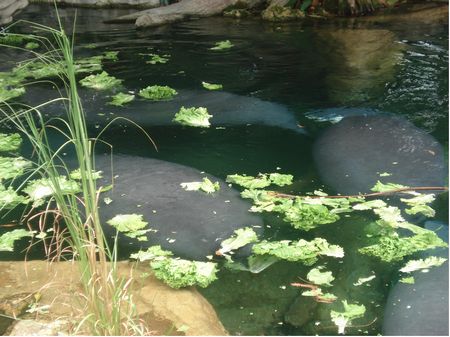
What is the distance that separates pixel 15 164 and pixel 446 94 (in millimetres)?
4993

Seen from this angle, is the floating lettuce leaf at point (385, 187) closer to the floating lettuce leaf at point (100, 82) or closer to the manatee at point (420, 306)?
the manatee at point (420, 306)

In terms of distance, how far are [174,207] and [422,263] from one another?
76.6 inches

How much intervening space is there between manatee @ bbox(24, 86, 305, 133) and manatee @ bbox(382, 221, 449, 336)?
9.59ft

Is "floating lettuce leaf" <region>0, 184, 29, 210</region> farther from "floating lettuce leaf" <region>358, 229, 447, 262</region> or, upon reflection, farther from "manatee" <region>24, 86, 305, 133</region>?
"floating lettuce leaf" <region>358, 229, 447, 262</region>

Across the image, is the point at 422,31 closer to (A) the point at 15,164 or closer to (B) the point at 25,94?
(B) the point at 25,94

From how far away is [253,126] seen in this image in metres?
6.53

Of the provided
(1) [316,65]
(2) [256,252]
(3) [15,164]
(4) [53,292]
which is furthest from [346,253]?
(1) [316,65]

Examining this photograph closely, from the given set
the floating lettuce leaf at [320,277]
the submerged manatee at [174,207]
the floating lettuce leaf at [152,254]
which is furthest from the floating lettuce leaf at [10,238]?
the floating lettuce leaf at [320,277]

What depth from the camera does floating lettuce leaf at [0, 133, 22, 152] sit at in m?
6.12

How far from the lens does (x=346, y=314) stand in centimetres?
342

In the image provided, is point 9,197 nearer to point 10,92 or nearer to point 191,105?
point 191,105

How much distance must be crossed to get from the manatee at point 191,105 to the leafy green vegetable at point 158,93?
8cm

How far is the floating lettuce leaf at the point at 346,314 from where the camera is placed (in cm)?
336

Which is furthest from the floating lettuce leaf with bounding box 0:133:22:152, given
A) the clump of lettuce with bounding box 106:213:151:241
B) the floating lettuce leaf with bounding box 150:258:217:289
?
the floating lettuce leaf with bounding box 150:258:217:289
